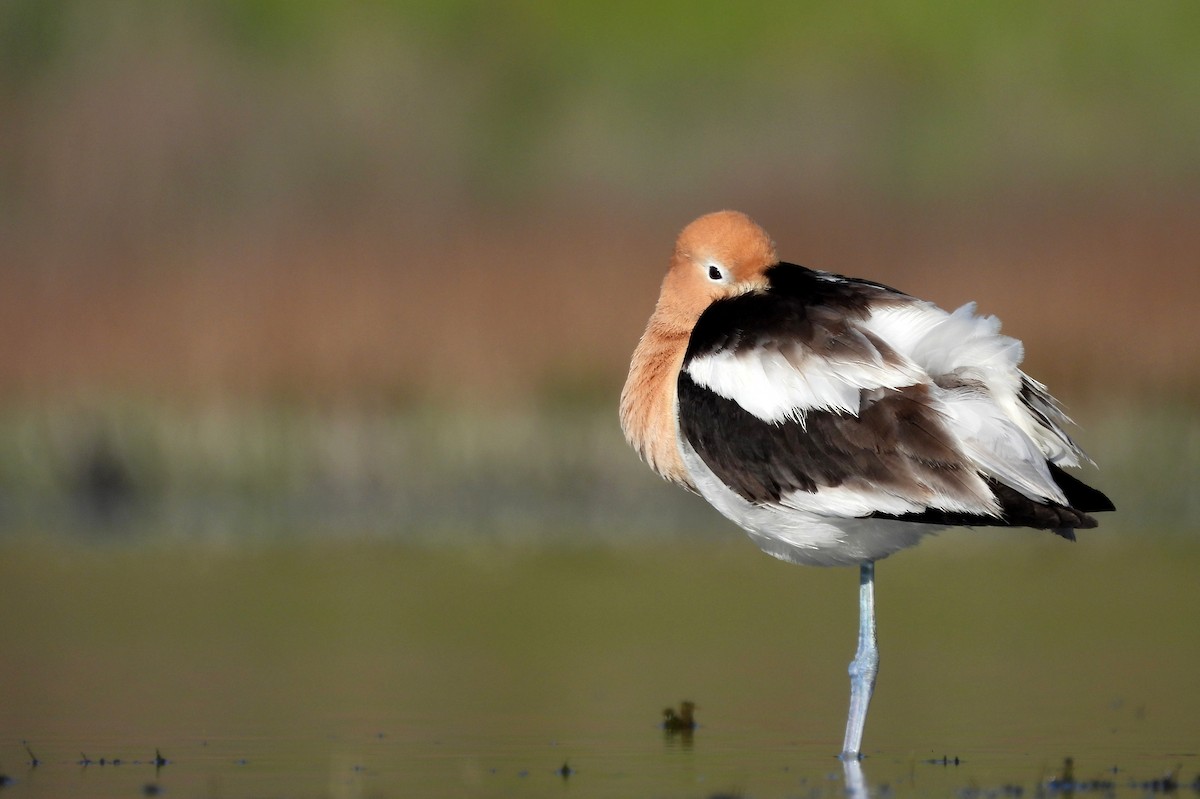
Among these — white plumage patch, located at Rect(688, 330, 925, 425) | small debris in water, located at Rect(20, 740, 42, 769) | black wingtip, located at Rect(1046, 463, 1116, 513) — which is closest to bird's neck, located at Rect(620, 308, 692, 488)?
white plumage patch, located at Rect(688, 330, 925, 425)

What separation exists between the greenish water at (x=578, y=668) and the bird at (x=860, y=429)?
2.47 feet

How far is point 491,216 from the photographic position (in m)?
19.8

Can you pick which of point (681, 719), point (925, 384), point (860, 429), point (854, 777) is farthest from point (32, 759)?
point (925, 384)

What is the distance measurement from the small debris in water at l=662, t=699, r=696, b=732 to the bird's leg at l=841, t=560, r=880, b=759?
57 cm

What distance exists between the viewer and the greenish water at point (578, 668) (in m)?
6.63

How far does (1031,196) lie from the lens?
20.9 m

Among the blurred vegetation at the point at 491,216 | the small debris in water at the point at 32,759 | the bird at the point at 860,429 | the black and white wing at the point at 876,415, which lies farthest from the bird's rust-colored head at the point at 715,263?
the blurred vegetation at the point at 491,216

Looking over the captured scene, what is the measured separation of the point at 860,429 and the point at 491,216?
1329 cm

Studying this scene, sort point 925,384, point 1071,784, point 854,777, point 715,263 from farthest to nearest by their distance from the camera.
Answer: point 715,263 → point 925,384 → point 854,777 → point 1071,784

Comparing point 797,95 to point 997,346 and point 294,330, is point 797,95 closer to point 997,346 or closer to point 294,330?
point 294,330

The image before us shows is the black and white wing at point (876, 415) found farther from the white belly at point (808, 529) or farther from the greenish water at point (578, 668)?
the greenish water at point (578, 668)

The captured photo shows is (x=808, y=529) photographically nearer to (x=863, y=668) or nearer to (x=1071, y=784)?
(x=863, y=668)

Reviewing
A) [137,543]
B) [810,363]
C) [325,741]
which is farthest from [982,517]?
[137,543]

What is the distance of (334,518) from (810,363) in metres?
7.27
